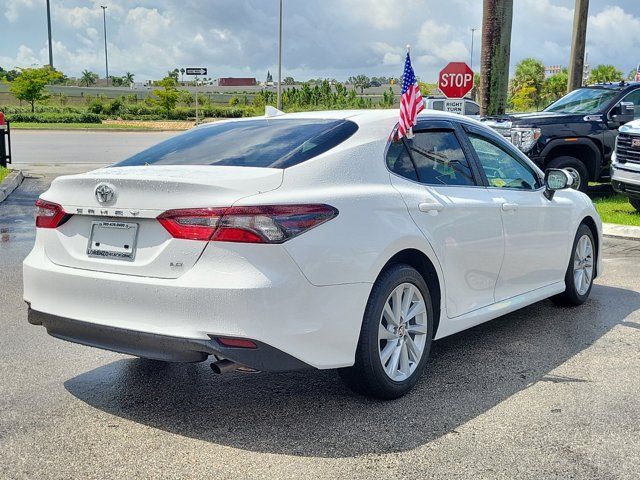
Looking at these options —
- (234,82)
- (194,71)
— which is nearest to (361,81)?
(234,82)

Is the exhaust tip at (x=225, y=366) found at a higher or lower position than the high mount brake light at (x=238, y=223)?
lower

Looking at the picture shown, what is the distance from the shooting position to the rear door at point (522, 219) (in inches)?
219

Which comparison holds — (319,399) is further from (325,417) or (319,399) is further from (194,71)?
(194,71)

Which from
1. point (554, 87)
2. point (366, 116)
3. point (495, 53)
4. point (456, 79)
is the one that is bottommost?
point (366, 116)

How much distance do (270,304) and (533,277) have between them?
2.90 meters

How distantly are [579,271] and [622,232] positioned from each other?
4.71 m

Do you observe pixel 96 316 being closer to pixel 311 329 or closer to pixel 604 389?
pixel 311 329

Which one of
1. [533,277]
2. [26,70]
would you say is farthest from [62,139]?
[533,277]

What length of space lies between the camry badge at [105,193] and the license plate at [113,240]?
13cm

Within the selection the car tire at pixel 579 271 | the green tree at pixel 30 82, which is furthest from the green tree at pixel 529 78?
the car tire at pixel 579 271

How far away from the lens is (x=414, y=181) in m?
4.78

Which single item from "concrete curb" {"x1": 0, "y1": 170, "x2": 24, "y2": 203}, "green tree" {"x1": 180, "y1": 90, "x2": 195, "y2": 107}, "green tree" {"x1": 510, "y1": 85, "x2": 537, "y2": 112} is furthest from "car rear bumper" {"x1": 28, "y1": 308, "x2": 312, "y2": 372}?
"green tree" {"x1": 180, "y1": 90, "x2": 195, "y2": 107}

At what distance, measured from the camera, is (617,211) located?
13133 mm

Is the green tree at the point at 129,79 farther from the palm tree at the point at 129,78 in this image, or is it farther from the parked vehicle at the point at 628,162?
the parked vehicle at the point at 628,162
